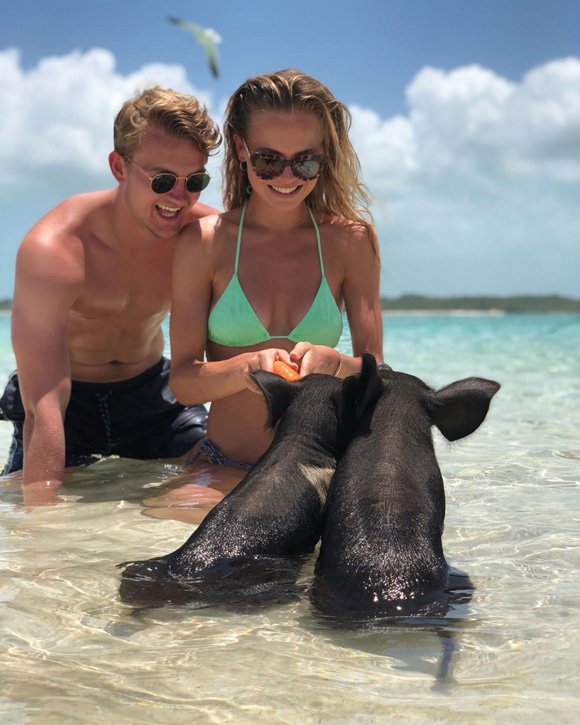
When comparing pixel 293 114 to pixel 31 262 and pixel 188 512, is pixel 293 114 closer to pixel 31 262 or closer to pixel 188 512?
pixel 31 262

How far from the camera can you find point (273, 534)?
3.01 metres

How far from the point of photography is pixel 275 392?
3.33m

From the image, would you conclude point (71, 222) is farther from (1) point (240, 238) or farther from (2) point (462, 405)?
(2) point (462, 405)

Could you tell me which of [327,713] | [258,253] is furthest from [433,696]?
[258,253]

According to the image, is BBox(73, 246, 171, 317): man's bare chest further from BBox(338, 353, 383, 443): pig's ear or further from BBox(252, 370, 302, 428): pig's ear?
BBox(338, 353, 383, 443): pig's ear

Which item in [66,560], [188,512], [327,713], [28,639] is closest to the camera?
[327,713]

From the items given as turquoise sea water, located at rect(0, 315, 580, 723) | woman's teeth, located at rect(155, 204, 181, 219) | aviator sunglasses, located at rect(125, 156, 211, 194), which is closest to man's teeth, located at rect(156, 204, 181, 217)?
woman's teeth, located at rect(155, 204, 181, 219)

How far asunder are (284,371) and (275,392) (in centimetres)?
34

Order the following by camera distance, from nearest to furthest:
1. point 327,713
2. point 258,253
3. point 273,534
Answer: point 327,713 < point 273,534 < point 258,253

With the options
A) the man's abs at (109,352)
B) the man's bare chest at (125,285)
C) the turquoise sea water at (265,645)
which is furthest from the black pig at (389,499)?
the man's abs at (109,352)

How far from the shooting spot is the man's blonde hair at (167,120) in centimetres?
485

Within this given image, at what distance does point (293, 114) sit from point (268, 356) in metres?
1.40

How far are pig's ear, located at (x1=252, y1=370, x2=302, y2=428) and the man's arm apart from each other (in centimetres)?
190

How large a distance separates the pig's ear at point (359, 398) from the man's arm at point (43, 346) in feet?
7.02
